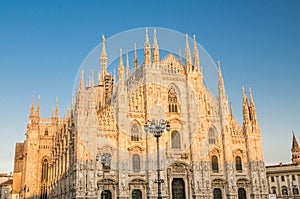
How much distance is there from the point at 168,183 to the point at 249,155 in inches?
467

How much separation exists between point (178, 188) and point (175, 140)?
233 inches

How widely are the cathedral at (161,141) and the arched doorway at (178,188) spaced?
118mm

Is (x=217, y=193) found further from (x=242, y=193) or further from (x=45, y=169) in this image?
(x=45, y=169)

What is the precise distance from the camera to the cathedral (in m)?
38.7

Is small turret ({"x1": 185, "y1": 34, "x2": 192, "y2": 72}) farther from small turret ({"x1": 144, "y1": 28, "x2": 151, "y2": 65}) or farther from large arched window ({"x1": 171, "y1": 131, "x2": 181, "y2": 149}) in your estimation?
large arched window ({"x1": 171, "y1": 131, "x2": 181, "y2": 149})

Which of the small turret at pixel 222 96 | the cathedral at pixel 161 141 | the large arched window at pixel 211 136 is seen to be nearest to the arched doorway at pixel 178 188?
the cathedral at pixel 161 141

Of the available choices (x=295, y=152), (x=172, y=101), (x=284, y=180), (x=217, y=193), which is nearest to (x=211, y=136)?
(x=172, y=101)

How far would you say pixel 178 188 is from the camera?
42.7 m

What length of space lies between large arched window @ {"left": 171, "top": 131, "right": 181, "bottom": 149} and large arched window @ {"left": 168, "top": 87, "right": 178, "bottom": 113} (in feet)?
9.71

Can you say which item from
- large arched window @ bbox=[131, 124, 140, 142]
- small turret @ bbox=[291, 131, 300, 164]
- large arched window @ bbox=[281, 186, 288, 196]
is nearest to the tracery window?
large arched window @ bbox=[131, 124, 140, 142]

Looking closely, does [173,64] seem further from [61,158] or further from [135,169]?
[61,158]

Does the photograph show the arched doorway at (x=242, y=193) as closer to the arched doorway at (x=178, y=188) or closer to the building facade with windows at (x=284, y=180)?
the arched doorway at (x=178, y=188)

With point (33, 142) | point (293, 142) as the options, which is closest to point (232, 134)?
point (33, 142)

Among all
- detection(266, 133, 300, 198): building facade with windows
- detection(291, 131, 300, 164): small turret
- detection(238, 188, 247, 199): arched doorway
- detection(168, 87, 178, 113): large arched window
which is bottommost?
detection(238, 188, 247, 199): arched doorway
